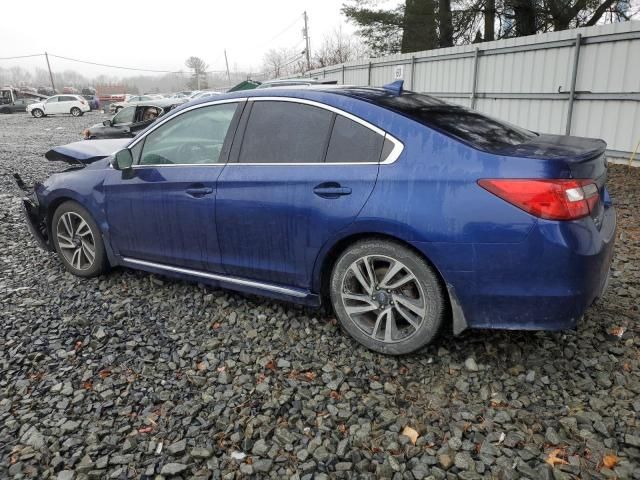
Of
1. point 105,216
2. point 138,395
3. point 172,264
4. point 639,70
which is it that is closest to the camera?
point 138,395

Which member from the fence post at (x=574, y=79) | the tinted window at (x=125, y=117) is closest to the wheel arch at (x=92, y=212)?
the fence post at (x=574, y=79)

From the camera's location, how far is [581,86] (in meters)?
8.91

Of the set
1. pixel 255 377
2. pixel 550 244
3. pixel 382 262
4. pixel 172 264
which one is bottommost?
pixel 255 377

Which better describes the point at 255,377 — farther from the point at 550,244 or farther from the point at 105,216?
the point at 105,216

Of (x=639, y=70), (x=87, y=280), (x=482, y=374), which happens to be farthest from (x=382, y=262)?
(x=639, y=70)

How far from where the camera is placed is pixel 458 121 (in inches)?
120

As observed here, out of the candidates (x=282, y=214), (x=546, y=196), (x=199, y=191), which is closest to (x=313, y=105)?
(x=282, y=214)

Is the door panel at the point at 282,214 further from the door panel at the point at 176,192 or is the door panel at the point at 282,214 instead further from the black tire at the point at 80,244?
the black tire at the point at 80,244

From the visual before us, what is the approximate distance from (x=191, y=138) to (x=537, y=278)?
8.44 ft

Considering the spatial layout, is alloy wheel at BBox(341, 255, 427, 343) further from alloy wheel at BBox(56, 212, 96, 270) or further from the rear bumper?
alloy wheel at BBox(56, 212, 96, 270)

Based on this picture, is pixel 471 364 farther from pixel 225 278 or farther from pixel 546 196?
pixel 225 278

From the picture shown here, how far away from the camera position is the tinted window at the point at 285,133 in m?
3.14

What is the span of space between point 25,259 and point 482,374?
14.9 feet

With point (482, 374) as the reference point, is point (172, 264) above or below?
above
